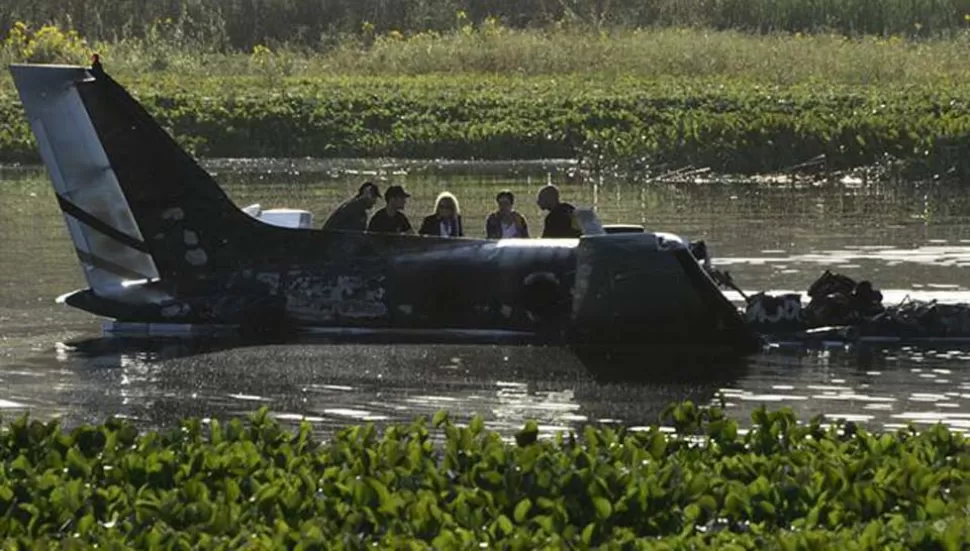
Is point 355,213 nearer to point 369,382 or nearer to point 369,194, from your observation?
point 369,194

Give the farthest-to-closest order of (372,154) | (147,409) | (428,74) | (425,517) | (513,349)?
(428,74) < (372,154) < (513,349) < (147,409) < (425,517)

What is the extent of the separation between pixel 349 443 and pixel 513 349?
830 centimetres

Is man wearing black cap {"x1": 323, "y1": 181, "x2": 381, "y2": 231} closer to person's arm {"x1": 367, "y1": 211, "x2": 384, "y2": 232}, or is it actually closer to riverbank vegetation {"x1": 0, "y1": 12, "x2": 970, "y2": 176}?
person's arm {"x1": 367, "y1": 211, "x2": 384, "y2": 232}

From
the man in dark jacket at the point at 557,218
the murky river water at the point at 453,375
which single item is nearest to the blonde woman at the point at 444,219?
the man in dark jacket at the point at 557,218

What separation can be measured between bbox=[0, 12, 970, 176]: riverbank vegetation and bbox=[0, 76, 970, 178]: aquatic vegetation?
0.17 ft

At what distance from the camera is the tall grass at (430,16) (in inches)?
2835

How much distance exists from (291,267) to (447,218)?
234 centimetres

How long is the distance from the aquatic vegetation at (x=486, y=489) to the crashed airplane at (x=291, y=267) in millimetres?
7189

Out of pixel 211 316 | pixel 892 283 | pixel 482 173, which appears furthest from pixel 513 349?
pixel 482 173

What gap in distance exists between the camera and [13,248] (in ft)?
111

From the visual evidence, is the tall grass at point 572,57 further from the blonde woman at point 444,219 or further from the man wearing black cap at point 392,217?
the man wearing black cap at point 392,217

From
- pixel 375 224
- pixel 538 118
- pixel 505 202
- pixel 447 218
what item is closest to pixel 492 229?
pixel 505 202

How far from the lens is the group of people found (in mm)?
24688

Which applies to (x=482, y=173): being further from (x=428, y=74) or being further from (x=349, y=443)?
(x=349, y=443)
